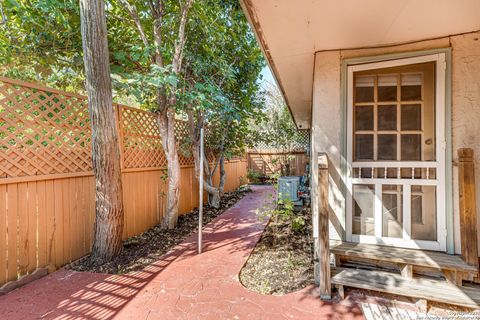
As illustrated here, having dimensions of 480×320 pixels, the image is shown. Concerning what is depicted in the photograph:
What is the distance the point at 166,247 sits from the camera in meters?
3.91

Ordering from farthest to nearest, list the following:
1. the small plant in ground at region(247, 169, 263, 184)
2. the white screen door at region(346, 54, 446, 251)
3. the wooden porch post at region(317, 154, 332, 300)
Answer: the small plant in ground at region(247, 169, 263, 184) < the white screen door at region(346, 54, 446, 251) < the wooden porch post at region(317, 154, 332, 300)

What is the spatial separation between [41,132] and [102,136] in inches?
28.0

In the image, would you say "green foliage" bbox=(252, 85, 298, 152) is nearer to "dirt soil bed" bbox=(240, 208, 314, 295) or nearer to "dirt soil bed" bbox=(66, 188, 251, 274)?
"dirt soil bed" bbox=(66, 188, 251, 274)

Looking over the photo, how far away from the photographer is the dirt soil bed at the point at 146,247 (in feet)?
10.5

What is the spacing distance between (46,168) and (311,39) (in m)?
3.70

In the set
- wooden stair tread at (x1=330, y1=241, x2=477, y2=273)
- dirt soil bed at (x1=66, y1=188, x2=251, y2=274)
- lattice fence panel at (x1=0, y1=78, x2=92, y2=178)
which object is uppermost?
lattice fence panel at (x1=0, y1=78, x2=92, y2=178)

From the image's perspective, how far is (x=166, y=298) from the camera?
247cm

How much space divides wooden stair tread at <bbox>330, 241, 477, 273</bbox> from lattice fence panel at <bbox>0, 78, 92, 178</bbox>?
3.74 meters

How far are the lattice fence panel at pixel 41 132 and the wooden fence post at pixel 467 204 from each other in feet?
15.6

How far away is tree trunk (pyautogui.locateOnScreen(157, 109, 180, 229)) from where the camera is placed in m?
4.59

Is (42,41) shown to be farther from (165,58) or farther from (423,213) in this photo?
(423,213)

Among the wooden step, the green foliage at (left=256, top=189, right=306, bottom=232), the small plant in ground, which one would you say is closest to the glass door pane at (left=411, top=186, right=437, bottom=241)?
the wooden step

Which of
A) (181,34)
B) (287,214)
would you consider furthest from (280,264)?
(181,34)

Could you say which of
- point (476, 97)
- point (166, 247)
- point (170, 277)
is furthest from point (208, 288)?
point (476, 97)
